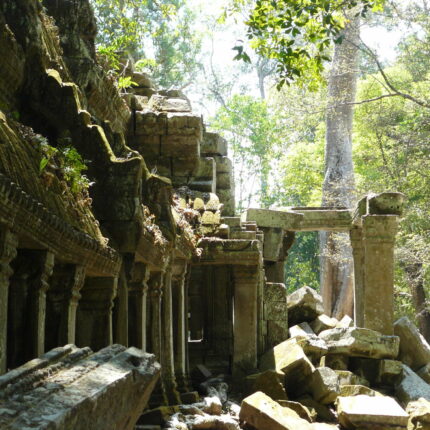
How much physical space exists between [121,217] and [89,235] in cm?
121

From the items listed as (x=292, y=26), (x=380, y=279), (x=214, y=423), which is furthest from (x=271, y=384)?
(x=292, y=26)

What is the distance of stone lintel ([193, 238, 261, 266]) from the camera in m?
12.2

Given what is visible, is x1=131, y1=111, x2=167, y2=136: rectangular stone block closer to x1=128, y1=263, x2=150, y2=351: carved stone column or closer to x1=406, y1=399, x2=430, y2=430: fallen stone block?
x1=128, y1=263, x2=150, y2=351: carved stone column

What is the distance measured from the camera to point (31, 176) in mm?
5383

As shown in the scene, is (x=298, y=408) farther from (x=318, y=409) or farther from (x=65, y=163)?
(x=65, y=163)

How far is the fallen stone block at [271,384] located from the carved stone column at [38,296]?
241 inches

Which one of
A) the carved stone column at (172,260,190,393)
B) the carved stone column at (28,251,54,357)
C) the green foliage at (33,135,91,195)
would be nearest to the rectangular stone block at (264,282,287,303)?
the carved stone column at (172,260,190,393)

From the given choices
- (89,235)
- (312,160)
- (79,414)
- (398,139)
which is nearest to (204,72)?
(312,160)

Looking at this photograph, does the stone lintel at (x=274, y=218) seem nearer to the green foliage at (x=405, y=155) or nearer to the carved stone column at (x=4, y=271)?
the green foliage at (x=405, y=155)

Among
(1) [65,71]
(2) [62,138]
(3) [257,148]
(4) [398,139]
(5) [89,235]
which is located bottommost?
(5) [89,235]

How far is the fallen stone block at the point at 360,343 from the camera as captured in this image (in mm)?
13070

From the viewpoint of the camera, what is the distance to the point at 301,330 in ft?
46.5

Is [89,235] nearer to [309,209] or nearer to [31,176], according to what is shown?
[31,176]

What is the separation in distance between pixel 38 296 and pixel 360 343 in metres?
8.66
